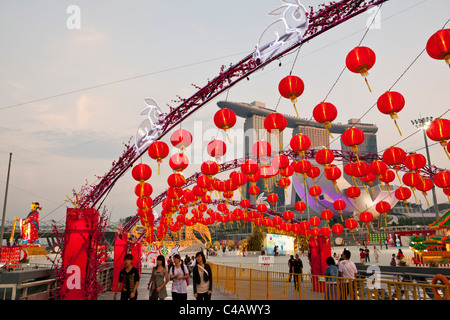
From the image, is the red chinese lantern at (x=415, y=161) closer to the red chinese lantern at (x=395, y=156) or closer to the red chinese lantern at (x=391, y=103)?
the red chinese lantern at (x=395, y=156)

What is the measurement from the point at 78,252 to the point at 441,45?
885 centimetres

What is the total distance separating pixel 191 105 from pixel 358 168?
649 centimetres

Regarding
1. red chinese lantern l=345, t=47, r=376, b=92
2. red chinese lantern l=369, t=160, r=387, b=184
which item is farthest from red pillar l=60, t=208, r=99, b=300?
red chinese lantern l=369, t=160, r=387, b=184

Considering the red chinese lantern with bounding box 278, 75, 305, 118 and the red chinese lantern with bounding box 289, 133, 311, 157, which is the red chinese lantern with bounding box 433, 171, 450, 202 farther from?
the red chinese lantern with bounding box 278, 75, 305, 118

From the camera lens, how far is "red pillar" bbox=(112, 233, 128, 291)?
1267 centimetres

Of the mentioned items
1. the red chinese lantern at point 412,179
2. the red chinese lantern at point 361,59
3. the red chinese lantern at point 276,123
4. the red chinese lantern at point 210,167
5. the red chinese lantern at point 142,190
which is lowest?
the red chinese lantern at point 142,190

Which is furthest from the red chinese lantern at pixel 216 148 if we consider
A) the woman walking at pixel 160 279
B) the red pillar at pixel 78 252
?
the woman walking at pixel 160 279

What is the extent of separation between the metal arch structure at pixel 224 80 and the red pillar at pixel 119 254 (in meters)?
2.19

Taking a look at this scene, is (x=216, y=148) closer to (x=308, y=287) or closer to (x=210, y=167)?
(x=210, y=167)

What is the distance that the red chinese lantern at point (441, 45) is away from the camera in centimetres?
597

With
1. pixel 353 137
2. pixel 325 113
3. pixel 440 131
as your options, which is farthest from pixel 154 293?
pixel 440 131
